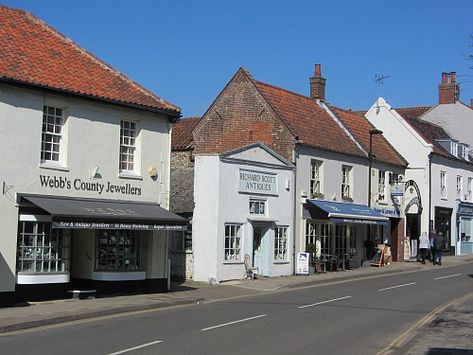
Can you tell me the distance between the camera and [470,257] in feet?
144

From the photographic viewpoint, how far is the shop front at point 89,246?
17.9 m

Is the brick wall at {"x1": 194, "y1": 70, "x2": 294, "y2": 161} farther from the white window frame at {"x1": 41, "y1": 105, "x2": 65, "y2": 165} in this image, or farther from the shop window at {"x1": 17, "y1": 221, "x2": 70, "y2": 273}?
the shop window at {"x1": 17, "y1": 221, "x2": 70, "y2": 273}

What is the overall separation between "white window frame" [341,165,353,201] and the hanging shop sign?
15.0m

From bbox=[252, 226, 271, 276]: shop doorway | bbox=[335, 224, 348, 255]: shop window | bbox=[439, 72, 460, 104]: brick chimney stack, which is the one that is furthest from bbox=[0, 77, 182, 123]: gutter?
bbox=[439, 72, 460, 104]: brick chimney stack

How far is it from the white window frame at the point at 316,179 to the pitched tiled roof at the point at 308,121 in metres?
0.85

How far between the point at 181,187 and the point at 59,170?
870cm

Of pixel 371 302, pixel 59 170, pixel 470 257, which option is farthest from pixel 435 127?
pixel 59 170

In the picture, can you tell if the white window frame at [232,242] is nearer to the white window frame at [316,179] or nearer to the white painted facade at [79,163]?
the white painted facade at [79,163]

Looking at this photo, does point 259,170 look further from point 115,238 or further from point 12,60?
point 12,60

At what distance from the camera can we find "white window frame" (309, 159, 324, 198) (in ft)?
102

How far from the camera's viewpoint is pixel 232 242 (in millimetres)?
26172

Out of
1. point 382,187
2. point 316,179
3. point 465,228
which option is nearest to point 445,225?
point 465,228

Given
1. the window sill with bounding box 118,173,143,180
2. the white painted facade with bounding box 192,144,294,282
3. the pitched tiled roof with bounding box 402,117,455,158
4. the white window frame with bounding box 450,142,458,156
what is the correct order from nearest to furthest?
the window sill with bounding box 118,173,143,180 → the white painted facade with bounding box 192,144,294,282 → the pitched tiled roof with bounding box 402,117,455,158 → the white window frame with bounding box 450,142,458,156

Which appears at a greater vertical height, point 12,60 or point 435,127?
point 435,127
